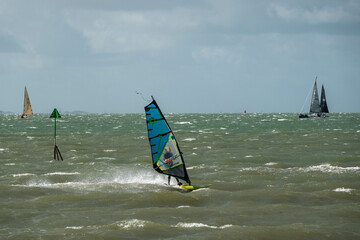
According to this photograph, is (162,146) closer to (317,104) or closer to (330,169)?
(330,169)

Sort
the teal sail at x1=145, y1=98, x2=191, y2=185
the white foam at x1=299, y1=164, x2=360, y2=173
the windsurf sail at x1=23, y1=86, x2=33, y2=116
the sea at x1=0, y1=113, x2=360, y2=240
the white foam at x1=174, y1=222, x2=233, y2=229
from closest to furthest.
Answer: the sea at x1=0, y1=113, x2=360, y2=240
the white foam at x1=174, y1=222, x2=233, y2=229
the teal sail at x1=145, y1=98, x2=191, y2=185
the white foam at x1=299, y1=164, x2=360, y2=173
the windsurf sail at x1=23, y1=86, x2=33, y2=116

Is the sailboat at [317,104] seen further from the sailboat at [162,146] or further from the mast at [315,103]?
the sailboat at [162,146]

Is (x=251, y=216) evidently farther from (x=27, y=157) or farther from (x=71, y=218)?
(x=27, y=157)

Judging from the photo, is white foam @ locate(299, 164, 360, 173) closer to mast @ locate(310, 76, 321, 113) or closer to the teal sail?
the teal sail

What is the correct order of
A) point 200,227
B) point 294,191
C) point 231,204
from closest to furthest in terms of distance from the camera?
point 200,227 < point 231,204 < point 294,191

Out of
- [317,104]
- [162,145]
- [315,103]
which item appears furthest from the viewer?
[317,104]

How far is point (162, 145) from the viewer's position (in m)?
18.8

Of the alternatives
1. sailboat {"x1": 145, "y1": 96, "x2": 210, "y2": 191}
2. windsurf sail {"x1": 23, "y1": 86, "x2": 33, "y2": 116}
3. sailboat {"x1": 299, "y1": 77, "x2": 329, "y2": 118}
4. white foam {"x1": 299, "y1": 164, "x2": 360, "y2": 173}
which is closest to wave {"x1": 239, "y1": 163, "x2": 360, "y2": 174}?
white foam {"x1": 299, "y1": 164, "x2": 360, "y2": 173}

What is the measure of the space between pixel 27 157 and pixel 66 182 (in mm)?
11350

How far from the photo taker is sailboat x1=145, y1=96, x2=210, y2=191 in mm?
18359

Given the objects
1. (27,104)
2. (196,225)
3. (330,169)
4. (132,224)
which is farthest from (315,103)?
(132,224)

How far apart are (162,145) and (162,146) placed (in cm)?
4

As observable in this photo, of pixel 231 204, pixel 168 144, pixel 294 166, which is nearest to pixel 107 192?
pixel 168 144

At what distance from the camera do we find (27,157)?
31266mm
